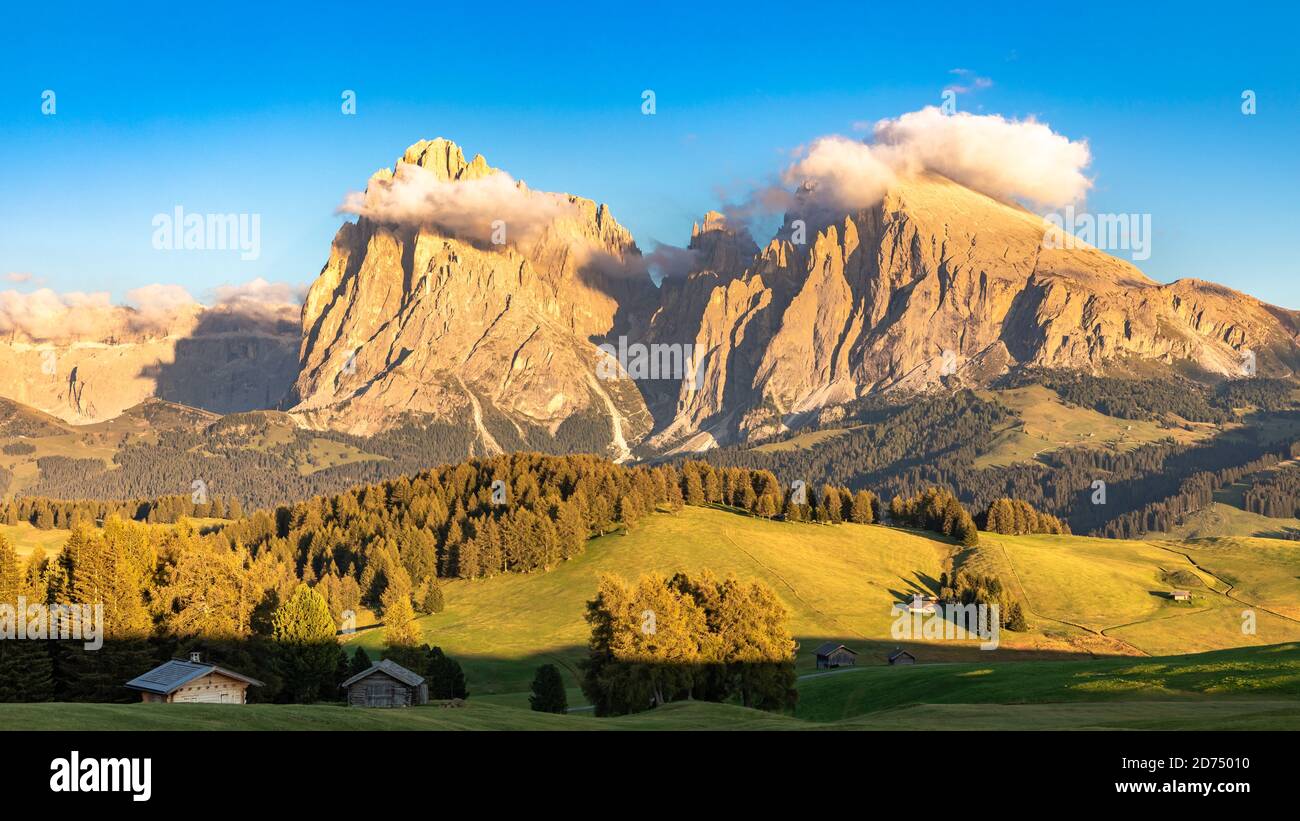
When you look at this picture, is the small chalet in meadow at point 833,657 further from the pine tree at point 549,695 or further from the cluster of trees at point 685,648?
the pine tree at point 549,695

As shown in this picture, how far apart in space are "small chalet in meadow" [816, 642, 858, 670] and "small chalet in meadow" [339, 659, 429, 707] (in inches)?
2351

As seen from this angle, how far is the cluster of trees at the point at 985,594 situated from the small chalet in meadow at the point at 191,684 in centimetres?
11647

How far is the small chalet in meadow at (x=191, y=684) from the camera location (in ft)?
220

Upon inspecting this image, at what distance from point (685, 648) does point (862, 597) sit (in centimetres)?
8727

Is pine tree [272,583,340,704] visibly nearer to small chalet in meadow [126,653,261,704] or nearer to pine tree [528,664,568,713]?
small chalet in meadow [126,653,261,704]

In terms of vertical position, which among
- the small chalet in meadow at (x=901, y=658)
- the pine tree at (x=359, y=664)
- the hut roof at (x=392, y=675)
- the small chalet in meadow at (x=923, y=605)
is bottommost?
the small chalet in meadow at (x=901, y=658)

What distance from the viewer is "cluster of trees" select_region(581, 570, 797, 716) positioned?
82.7 metres

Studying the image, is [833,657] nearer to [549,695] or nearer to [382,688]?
[549,695]

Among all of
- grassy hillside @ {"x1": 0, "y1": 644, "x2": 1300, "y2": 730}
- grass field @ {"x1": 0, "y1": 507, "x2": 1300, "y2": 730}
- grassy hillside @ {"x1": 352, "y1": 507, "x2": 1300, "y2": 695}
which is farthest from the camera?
grassy hillside @ {"x1": 352, "y1": 507, "x2": 1300, "y2": 695}

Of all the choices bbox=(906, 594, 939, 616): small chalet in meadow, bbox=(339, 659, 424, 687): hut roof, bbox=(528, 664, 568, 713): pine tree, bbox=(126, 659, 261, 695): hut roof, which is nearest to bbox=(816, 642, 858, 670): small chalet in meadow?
bbox=(906, 594, 939, 616): small chalet in meadow

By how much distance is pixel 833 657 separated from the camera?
127m

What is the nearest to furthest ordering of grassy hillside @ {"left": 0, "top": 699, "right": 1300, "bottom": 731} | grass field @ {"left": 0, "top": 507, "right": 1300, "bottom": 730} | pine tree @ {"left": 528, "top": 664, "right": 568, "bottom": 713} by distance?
grassy hillside @ {"left": 0, "top": 699, "right": 1300, "bottom": 731} < grass field @ {"left": 0, "top": 507, "right": 1300, "bottom": 730} < pine tree @ {"left": 528, "top": 664, "right": 568, "bottom": 713}

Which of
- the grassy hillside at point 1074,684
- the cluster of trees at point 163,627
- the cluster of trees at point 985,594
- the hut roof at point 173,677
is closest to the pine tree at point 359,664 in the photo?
the cluster of trees at point 163,627
